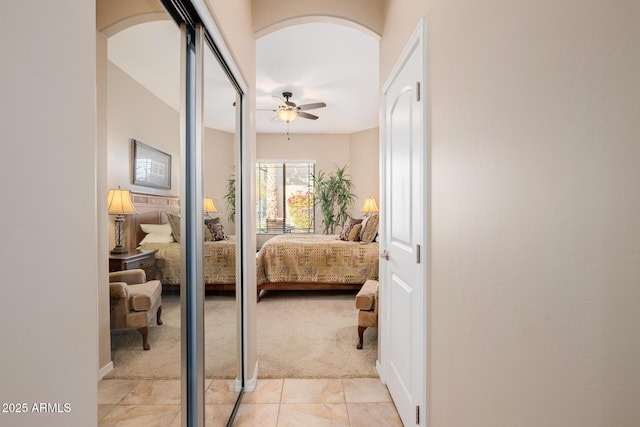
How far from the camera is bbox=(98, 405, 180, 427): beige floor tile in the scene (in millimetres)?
780

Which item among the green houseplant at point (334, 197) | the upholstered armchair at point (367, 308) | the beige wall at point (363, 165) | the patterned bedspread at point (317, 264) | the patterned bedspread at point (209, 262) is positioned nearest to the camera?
the patterned bedspread at point (209, 262)

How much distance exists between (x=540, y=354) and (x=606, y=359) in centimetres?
17

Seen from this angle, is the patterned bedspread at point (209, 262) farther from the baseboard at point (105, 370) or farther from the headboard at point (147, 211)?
the baseboard at point (105, 370)

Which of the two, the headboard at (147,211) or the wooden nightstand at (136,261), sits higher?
the headboard at (147,211)

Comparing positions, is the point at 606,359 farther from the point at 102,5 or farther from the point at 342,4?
the point at 342,4

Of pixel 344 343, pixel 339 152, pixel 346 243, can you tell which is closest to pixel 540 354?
pixel 344 343

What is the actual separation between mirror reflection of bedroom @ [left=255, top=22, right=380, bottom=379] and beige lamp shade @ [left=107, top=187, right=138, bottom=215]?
6.23ft

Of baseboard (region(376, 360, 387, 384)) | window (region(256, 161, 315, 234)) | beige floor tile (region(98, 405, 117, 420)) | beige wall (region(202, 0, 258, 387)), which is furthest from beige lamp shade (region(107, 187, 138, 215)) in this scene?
window (region(256, 161, 315, 234))

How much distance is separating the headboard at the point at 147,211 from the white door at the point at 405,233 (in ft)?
3.54

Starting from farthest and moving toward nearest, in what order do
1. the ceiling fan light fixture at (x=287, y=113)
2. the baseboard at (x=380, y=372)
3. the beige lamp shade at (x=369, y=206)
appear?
Answer: the beige lamp shade at (x=369, y=206), the ceiling fan light fixture at (x=287, y=113), the baseboard at (x=380, y=372)

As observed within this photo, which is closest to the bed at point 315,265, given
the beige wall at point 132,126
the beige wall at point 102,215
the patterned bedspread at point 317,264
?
the patterned bedspread at point 317,264

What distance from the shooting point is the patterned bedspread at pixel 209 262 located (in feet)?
3.60

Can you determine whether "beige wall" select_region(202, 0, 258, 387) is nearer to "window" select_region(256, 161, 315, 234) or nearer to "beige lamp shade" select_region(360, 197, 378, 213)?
"beige lamp shade" select_region(360, 197, 378, 213)

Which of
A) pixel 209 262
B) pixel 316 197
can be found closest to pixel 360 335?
pixel 209 262
